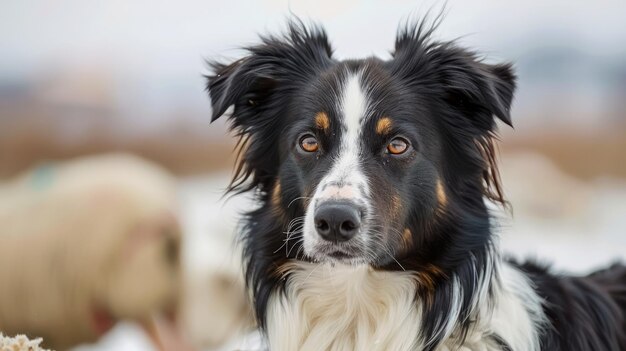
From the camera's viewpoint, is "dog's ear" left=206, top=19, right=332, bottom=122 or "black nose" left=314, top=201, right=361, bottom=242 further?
"dog's ear" left=206, top=19, right=332, bottom=122

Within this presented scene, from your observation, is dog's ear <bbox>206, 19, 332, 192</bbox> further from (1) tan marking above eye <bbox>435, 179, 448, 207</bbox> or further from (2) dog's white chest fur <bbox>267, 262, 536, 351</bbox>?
(1) tan marking above eye <bbox>435, 179, 448, 207</bbox>

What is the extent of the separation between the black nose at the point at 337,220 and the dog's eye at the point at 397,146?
389mm

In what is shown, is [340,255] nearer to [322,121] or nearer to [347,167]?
[347,167]

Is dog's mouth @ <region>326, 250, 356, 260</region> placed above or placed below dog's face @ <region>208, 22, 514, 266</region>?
below

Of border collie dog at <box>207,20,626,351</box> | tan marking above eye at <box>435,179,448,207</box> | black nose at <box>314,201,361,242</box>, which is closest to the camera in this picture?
black nose at <box>314,201,361,242</box>

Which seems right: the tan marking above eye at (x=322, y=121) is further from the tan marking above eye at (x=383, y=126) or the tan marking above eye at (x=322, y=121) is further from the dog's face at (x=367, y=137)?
the tan marking above eye at (x=383, y=126)

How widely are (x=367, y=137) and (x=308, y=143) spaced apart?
0.25m

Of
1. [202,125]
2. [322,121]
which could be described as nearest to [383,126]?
[322,121]

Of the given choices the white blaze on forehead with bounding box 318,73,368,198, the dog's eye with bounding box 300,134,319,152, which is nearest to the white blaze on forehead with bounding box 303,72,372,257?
the white blaze on forehead with bounding box 318,73,368,198

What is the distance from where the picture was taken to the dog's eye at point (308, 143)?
3.09 m

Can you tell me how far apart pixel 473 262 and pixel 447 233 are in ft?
0.52

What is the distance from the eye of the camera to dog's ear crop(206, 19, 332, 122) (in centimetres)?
333

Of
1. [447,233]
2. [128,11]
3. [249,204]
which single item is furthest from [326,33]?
[128,11]

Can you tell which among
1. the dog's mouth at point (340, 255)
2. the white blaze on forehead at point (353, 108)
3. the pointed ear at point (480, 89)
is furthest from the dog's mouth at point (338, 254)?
the pointed ear at point (480, 89)
